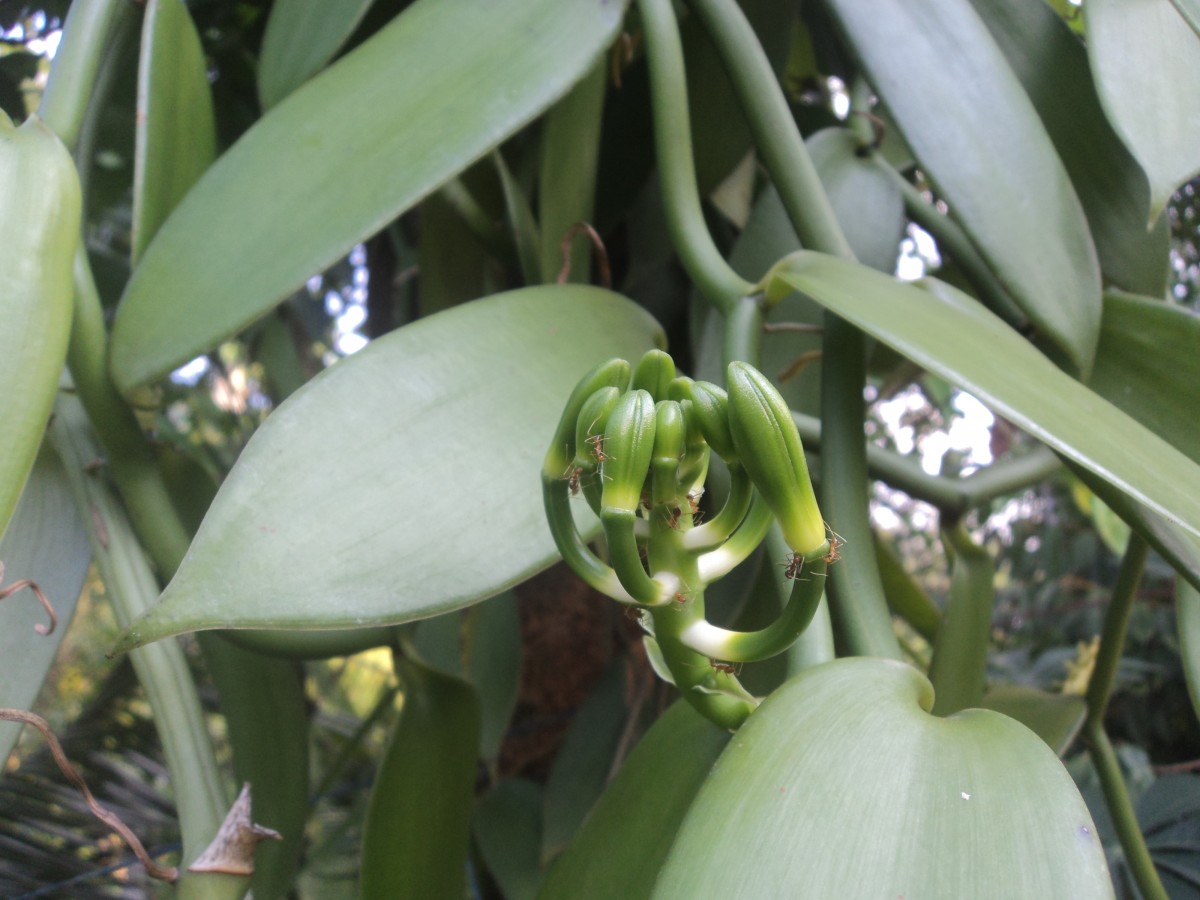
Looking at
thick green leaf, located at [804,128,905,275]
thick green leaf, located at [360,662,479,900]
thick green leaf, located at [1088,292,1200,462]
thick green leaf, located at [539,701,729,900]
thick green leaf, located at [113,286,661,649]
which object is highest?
thick green leaf, located at [113,286,661,649]

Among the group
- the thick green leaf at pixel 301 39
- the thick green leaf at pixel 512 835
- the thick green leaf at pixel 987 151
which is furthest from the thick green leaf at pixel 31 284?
the thick green leaf at pixel 512 835

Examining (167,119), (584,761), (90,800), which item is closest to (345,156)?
(167,119)

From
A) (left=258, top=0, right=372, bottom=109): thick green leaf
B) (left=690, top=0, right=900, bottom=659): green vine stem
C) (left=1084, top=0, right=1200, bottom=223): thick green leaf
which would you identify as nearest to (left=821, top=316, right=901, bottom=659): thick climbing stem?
(left=690, top=0, right=900, bottom=659): green vine stem

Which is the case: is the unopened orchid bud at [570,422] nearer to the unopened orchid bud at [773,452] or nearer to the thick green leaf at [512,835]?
the unopened orchid bud at [773,452]

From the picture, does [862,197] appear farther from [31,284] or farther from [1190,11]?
[31,284]

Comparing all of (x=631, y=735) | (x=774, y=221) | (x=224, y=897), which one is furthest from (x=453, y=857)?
(x=774, y=221)

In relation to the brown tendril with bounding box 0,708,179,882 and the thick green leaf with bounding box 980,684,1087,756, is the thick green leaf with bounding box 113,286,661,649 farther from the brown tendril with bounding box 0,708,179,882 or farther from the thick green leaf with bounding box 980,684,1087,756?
the thick green leaf with bounding box 980,684,1087,756

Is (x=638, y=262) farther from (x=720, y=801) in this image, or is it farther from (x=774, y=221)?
(x=720, y=801)
